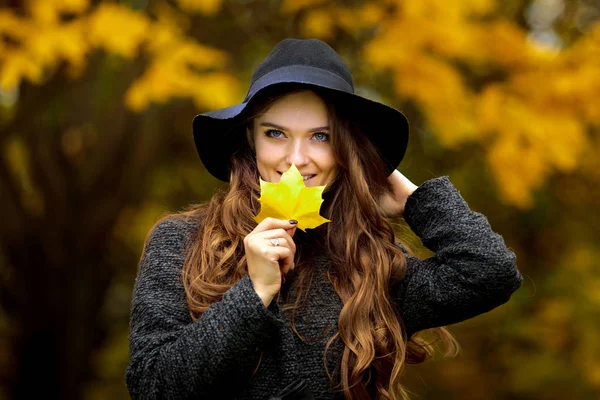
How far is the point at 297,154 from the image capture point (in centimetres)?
228

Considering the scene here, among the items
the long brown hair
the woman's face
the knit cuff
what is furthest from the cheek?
the knit cuff

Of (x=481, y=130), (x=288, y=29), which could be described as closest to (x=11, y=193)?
(x=288, y=29)

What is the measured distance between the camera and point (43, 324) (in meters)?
6.42

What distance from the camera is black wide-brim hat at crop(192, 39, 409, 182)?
2.32 metres

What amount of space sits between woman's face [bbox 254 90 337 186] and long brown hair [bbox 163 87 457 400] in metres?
0.03

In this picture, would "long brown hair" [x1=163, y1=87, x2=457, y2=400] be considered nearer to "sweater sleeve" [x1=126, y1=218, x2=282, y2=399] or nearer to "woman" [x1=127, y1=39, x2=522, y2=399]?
"woman" [x1=127, y1=39, x2=522, y2=399]

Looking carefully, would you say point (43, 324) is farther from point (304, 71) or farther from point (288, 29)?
point (304, 71)

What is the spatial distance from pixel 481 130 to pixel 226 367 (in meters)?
3.49

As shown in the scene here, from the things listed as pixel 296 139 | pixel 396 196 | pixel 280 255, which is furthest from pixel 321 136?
pixel 280 255

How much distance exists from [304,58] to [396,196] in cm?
53

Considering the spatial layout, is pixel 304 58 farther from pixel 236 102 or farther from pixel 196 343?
pixel 236 102

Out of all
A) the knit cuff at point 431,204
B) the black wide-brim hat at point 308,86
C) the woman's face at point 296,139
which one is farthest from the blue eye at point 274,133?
the knit cuff at point 431,204

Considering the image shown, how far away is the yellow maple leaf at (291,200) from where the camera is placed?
2137 mm

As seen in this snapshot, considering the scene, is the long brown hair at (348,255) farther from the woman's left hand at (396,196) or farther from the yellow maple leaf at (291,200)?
the yellow maple leaf at (291,200)
